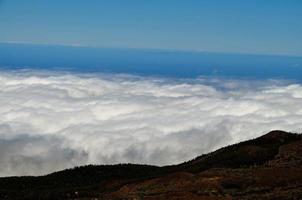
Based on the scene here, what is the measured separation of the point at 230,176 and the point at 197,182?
2.41 metres

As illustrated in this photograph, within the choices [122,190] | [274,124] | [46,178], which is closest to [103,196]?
[122,190]

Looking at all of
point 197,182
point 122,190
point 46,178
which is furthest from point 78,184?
point 197,182

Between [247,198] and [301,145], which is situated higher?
[301,145]

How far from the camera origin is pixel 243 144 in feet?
160

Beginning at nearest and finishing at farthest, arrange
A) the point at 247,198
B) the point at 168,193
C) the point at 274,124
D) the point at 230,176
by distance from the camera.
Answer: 1. the point at 247,198
2. the point at 168,193
3. the point at 230,176
4. the point at 274,124

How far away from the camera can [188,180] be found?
A: 116ft

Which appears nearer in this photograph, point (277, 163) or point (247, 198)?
point (247, 198)

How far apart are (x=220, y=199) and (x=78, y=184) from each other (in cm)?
1775

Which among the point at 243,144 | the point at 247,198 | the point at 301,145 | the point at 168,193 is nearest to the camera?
the point at 247,198

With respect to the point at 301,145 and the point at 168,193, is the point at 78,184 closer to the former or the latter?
the point at 168,193

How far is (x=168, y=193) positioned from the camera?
107 ft

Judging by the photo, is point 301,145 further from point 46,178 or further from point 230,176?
point 46,178

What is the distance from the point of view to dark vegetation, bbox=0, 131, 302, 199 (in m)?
32.6

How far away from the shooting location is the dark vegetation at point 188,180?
32.6m
